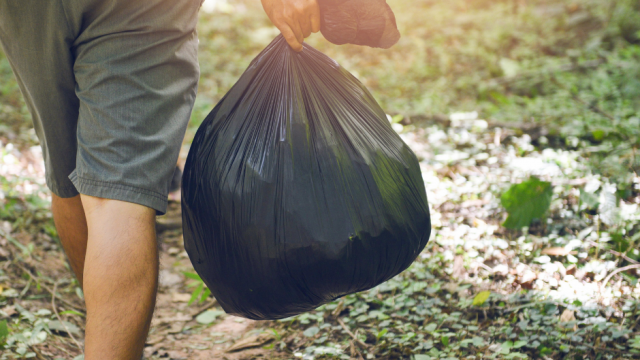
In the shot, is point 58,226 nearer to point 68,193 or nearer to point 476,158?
point 68,193

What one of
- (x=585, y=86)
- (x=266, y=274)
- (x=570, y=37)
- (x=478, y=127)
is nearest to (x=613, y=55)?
(x=585, y=86)

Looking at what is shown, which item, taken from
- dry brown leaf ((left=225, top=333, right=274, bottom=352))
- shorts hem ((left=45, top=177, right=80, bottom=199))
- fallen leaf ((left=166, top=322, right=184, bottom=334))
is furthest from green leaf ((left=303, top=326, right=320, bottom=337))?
shorts hem ((left=45, top=177, right=80, bottom=199))

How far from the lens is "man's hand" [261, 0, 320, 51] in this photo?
1.15m

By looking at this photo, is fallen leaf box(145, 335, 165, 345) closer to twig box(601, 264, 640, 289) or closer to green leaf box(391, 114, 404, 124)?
twig box(601, 264, 640, 289)

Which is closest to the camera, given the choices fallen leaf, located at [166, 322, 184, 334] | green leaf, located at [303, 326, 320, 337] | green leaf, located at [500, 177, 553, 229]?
green leaf, located at [303, 326, 320, 337]

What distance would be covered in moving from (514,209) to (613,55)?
246 centimetres

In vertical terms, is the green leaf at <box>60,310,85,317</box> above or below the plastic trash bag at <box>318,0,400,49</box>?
below

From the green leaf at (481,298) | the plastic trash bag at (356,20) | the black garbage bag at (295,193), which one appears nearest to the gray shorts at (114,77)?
the black garbage bag at (295,193)

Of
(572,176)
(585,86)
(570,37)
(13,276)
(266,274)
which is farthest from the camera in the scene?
(570,37)

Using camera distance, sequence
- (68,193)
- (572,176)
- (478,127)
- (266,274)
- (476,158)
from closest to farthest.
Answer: (266,274)
(68,193)
(572,176)
(476,158)
(478,127)

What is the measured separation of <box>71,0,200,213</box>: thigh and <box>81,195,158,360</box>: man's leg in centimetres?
4

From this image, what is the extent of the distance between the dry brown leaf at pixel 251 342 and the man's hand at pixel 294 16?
3.06 feet

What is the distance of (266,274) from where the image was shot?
110 centimetres

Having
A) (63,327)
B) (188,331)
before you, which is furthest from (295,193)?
(63,327)
